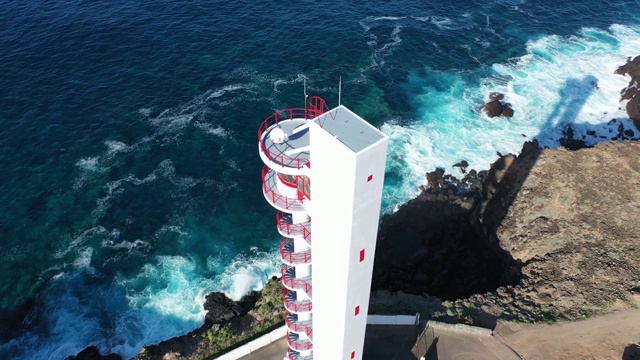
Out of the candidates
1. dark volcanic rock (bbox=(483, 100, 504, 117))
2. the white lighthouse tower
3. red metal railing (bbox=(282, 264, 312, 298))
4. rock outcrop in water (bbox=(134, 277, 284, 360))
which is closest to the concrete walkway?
rock outcrop in water (bbox=(134, 277, 284, 360))

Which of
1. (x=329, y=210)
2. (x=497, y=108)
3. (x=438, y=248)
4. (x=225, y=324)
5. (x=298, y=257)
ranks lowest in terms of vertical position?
(x=438, y=248)

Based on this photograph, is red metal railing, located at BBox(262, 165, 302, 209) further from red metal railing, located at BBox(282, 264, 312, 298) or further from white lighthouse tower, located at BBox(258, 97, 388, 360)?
red metal railing, located at BBox(282, 264, 312, 298)

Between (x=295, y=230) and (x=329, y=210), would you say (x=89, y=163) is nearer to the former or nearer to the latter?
(x=295, y=230)

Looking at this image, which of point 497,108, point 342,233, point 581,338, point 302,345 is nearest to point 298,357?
point 302,345

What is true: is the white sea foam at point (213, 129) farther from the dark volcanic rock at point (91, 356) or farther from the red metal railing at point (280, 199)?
the red metal railing at point (280, 199)

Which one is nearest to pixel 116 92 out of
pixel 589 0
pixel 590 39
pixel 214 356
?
pixel 214 356

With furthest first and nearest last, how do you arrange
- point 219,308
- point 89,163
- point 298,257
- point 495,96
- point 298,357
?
1. point 495,96
2. point 89,163
3. point 219,308
4. point 298,357
5. point 298,257

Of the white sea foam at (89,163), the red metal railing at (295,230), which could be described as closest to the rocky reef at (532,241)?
the red metal railing at (295,230)
